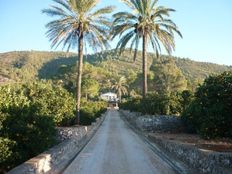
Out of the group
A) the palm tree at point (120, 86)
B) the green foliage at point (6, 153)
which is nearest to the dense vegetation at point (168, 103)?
the green foliage at point (6, 153)

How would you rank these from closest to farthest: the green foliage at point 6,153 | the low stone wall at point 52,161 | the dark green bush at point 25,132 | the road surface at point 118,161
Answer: the low stone wall at point 52,161 < the green foliage at point 6,153 < the road surface at point 118,161 < the dark green bush at point 25,132

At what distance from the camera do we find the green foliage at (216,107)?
12203 mm

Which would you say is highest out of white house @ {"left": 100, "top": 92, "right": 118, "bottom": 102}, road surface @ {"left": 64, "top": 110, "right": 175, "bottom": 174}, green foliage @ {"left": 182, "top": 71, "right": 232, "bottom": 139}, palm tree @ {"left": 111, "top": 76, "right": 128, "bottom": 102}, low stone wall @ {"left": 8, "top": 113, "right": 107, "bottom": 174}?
palm tree @ {"left": 111, "top": 76, "right": 128, "bottom": 102}

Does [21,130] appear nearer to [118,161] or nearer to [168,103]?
[118,161]

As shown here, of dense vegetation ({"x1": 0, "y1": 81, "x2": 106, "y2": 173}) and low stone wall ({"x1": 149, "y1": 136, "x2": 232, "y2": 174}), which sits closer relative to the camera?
low stone wall ({"x1": 149, "y1": 136, "x2": 232, "y2": 174})

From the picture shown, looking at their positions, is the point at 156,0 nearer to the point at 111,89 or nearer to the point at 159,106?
the point at 159,106

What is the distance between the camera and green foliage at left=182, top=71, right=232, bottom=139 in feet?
40.0

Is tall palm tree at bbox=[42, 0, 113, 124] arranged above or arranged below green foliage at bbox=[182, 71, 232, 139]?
above

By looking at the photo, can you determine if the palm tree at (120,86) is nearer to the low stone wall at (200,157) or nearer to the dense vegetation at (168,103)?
the dense vegetation at (168,103)

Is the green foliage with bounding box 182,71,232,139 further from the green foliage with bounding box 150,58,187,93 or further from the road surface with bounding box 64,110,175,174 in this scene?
the green foliage with bounding box 150,58,187,93

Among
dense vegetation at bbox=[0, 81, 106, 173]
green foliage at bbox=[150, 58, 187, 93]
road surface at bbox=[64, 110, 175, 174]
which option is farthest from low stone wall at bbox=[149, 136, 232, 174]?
green foliage at bbox=[150, 58, 187, 93]

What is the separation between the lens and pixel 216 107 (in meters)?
12.3

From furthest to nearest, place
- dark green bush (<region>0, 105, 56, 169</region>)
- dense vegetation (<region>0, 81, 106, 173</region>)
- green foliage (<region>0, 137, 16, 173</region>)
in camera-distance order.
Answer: dark green bush (<region>0, 105, 56, 169</region>) → dense vegetation (<region>0, 81, 106, 173</region>) → green foliage (<region>0, 137, 16, 173</region>)

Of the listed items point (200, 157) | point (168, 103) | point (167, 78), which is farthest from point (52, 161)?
point (167, 78)
